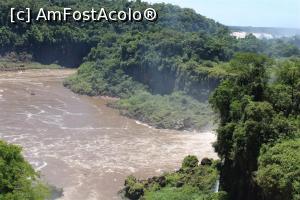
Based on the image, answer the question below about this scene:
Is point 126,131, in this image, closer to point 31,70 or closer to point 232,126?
point 232,126

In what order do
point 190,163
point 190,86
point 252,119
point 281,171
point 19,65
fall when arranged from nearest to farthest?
point 281,171
point 252,119
point 190,163
point 190,86
point 19,65

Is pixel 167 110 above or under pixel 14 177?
under

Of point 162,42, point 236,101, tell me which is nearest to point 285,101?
point 236,101

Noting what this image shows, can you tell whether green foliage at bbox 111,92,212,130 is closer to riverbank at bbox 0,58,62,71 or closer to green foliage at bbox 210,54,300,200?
green foliage at bbox 210,54,300,200

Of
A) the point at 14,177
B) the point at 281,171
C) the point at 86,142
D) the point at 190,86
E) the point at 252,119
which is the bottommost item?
the point at 86,142

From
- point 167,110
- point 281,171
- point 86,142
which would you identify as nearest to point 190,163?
point 86,142

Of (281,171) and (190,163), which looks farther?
(190,163)

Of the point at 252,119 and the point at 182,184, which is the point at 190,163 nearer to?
the point at 182,184
